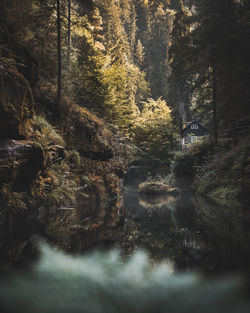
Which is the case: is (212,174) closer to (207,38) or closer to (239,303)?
(207,38)

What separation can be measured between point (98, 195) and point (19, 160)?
6600 millimetres

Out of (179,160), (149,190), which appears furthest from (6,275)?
(179,160)

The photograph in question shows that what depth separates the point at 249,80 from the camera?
42.0 feet

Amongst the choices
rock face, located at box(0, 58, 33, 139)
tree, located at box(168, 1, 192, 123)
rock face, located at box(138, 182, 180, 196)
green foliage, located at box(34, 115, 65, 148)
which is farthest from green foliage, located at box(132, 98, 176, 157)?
rock face, located at box(0, 58, 33, 139)

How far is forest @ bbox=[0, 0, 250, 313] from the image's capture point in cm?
138

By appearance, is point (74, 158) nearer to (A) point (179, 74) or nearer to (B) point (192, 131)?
(A) point (179, 74)

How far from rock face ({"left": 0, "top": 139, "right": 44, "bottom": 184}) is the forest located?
26 mm

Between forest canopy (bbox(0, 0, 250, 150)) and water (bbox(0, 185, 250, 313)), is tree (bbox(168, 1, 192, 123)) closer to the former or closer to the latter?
forest canopy (bbox(0, 0, 250, 150))

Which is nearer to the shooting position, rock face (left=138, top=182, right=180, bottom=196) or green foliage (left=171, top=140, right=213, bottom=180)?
rock face (left=138, top=182, right=180, bottom=196)

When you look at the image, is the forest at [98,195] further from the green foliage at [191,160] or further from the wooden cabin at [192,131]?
the wooden cabin at [192,131]

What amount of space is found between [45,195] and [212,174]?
1025cm

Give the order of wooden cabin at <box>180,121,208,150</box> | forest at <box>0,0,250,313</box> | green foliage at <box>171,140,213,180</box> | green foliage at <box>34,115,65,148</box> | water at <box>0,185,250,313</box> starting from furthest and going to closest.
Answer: wooden cabin at <box>180,121,208,150</box> < green foliage at <box>171,140,213,180</box> < green foliage at <box>34,115,65,148</box> < forest at <box>0,0,250,313</box> < water at <box>0,185,250,313</box>

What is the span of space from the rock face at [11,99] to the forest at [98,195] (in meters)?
0.03

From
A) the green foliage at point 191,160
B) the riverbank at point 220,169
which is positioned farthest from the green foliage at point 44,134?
the green foliage at point 191,160
